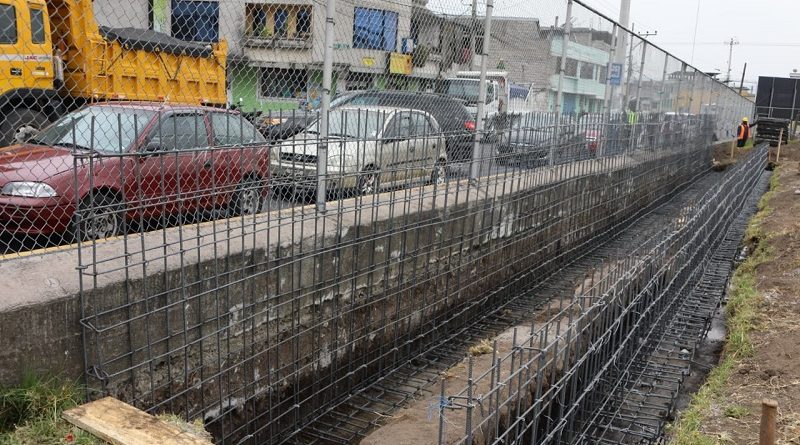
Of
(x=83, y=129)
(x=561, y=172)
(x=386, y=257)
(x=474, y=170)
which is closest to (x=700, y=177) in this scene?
(x=561, y=172)

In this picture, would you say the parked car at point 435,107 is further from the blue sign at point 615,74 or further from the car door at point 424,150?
the blue sign at point 615,74

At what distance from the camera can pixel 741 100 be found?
3650 centimetres

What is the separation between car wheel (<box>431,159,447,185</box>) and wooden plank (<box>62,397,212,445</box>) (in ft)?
A: 12.2

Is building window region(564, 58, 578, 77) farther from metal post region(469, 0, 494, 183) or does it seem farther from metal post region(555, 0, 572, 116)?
metal post region(469, 0, 494, 183)

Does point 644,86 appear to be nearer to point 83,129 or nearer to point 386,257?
point 386,257

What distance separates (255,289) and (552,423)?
84.9 inches

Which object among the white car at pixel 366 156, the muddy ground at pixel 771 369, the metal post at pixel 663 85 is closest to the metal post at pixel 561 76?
the white car at pixel 366 156

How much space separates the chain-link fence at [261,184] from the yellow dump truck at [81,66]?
0.03 m

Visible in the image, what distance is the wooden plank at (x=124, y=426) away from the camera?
2.87 m

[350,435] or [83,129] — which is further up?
[83,129]

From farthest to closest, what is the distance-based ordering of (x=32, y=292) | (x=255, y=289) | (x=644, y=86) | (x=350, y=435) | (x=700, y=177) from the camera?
1. (x=700, y=177)
2. (x=644, y=86)
3. (x=350, y=435)
4. (x=255, y=289)
5. (x=32, y=292)

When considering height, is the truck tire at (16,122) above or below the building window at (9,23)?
below

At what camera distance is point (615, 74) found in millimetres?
12352

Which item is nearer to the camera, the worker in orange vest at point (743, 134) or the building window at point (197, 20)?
the building window at point (197, 20)
